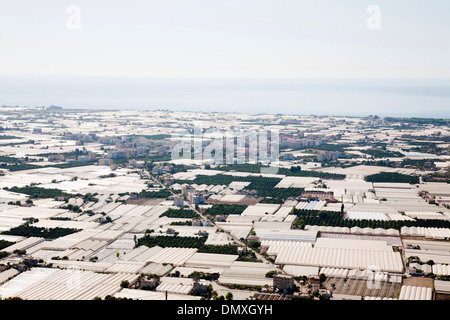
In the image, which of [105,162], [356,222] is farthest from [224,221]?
[105,162]

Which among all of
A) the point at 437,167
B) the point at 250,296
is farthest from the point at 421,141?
the point at 250,296

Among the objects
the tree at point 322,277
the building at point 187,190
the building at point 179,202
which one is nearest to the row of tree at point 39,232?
the building at point 179,202

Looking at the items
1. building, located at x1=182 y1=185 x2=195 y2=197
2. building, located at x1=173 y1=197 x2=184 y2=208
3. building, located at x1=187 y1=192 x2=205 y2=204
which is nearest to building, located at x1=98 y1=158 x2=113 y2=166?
building, located at x1=182 y1=185 x2=195 y2=197

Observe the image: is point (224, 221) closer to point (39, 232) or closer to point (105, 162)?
point (39, 232)

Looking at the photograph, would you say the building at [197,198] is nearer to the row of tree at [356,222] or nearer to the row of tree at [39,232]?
the row of tree at [356,222]

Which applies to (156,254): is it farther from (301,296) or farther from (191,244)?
(301,296)

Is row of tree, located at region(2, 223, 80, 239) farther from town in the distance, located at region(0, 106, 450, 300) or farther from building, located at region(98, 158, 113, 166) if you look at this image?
building, located at region(98, 158, 113, 166)
